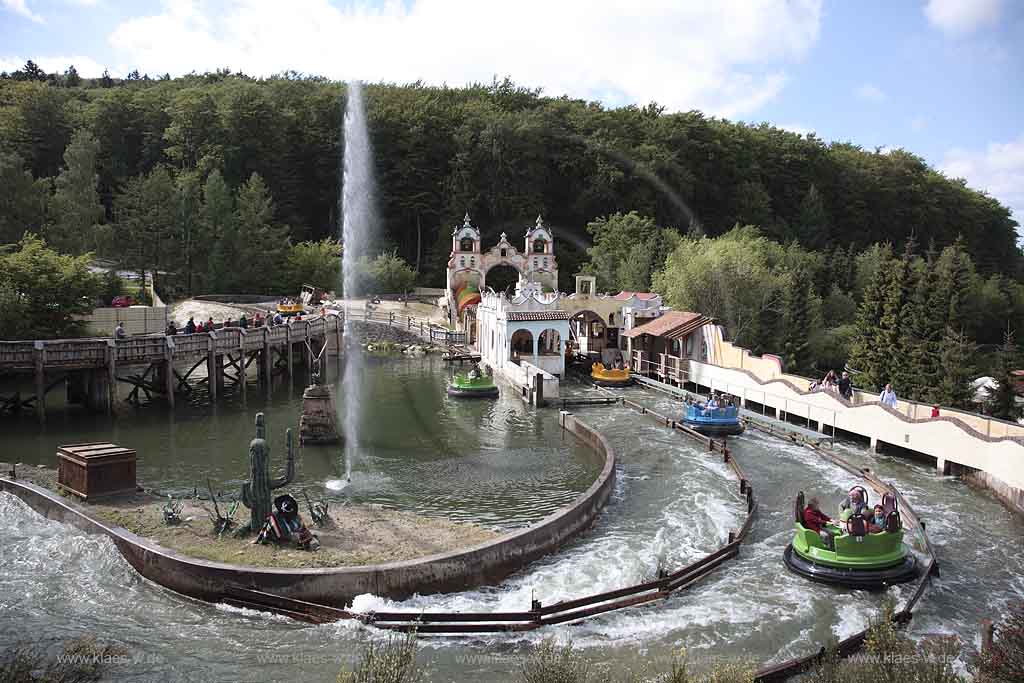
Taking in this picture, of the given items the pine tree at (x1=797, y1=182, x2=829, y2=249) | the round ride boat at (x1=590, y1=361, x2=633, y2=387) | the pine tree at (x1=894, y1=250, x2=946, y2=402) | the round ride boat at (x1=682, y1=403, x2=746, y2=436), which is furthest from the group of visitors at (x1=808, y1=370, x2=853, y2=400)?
the pine tree at (x1=797, y1=182, x2=829, y2=249)

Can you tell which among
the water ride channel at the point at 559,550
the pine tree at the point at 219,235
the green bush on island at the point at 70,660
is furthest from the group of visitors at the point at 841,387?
the pine tree at the point at 219,235

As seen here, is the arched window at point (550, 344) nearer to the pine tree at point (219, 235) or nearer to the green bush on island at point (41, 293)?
the green bush on island at point (41, 293)

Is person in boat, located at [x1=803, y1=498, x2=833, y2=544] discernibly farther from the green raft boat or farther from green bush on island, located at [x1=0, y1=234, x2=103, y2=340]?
green bush on island, located at [x1=0, y1=234, x2=103, y2=340]

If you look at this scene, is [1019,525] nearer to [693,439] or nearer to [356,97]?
[693,439]

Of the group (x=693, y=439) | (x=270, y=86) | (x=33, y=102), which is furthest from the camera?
(x=270, y=86)

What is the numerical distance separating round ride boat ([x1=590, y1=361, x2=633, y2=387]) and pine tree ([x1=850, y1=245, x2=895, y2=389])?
1074cm

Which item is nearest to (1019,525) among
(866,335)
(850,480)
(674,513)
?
(850,480)

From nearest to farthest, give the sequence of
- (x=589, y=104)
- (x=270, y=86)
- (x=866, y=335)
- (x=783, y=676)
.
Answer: (x=783, y=676)
(x=866, y=335)
(x=270, y=86)
(x=589, y=104)

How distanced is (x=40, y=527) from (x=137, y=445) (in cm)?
918

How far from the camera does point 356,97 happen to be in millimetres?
29344

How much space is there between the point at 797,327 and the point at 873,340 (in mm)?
5880

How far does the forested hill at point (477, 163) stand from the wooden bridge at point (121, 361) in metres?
43.8

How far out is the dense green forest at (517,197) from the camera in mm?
48625

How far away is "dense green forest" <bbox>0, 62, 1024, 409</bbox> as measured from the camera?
4862cm
